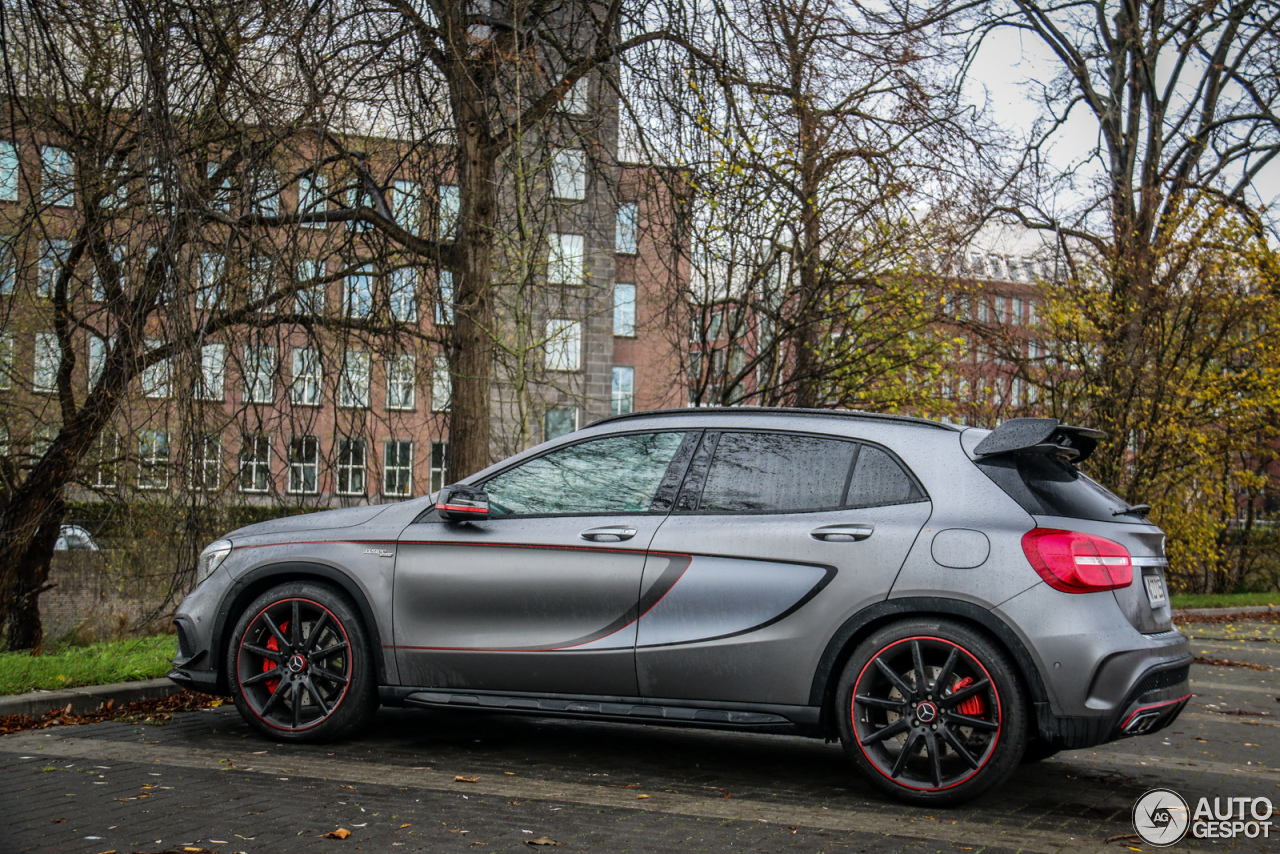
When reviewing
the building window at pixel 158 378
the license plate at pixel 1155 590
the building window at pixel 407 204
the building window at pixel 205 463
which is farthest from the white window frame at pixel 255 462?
the license plate at pixel 1155 590

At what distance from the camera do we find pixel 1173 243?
2023 centimetres

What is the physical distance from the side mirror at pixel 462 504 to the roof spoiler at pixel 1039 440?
229cm

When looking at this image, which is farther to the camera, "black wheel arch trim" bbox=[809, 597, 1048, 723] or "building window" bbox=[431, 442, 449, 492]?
"building window" bbox=[431, 442, 449, 492]

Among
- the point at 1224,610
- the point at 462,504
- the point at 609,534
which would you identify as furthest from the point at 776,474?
the point at 1224,610

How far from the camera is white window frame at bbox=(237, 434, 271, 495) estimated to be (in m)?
9.51

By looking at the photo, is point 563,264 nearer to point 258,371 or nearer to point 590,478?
point 258,371

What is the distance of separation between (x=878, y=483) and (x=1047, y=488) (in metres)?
0.70

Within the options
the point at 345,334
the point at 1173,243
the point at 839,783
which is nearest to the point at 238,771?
the point at 839,783

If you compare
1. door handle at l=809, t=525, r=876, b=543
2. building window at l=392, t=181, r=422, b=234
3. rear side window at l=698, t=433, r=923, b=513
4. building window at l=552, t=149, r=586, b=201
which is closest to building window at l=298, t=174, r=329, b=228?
building window at l=392, t=181, r=422, b=234

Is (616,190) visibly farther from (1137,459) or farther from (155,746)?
(1137,459)

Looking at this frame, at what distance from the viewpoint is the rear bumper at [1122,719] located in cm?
473

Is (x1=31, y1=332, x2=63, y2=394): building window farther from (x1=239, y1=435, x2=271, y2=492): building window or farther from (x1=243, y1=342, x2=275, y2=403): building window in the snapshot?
(x1=243, y1=342, x2=275, y2=403): building window

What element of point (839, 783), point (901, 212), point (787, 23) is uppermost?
point (787, 23)

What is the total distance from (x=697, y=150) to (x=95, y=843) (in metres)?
7.99
